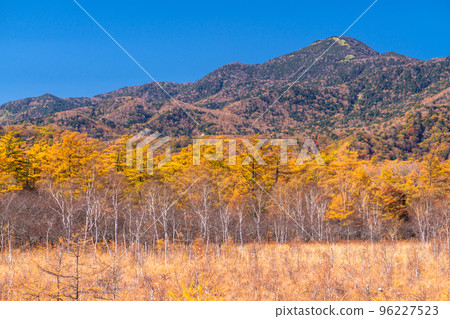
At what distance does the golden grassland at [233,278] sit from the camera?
14.9m

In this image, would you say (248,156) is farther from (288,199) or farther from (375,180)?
(375,180)

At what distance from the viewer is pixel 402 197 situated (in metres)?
37.8

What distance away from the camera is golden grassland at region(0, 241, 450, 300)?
1488 centimetres

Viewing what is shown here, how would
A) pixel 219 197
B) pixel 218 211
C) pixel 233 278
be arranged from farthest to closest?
pixel 218 211
pixel 219 197
pixel 233 278

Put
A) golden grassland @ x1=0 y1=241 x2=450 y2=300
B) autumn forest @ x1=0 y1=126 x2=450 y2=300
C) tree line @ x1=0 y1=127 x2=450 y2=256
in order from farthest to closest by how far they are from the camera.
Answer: tree line @ x1=0 y1=127 x2=450 y2=256 → autumn forest @ x1=0 y1=126 x2=450 y2=300 → golden grassland @ x1=0 y1=241 x2=450 y2=300

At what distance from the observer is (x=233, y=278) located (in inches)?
780

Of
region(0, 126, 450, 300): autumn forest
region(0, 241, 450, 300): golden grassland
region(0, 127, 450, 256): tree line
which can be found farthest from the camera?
region(0, 127, 450, 256): tree line

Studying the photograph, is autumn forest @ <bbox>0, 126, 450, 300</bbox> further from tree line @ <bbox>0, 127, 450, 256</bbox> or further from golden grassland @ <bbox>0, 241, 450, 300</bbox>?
golden grassland @ <bbox>0, 241, 450, 300</bbox>

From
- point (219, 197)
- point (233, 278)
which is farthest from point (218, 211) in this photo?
point (233, 278)

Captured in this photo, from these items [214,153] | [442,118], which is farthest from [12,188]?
[442,118]

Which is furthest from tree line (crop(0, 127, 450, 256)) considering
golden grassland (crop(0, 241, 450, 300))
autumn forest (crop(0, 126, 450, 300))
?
golden grassland (crop(0, 241, 450, 300))

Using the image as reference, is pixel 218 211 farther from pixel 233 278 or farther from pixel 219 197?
pixel 233 278

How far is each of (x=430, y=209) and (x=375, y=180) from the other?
30.7ft

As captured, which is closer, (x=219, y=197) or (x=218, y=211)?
(x=219, y=197)
